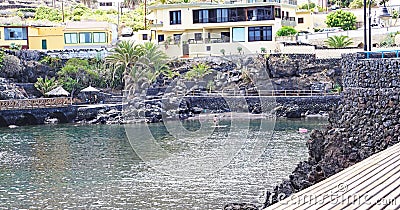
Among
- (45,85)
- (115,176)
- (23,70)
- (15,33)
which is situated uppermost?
(15,33)

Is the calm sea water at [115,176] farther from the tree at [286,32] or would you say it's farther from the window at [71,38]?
the window at [71,38]

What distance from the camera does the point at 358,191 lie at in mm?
11906

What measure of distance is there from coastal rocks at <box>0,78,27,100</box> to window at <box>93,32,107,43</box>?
47.9 feet

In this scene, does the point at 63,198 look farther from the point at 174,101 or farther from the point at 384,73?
the point at 174,101

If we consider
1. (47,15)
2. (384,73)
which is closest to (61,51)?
(47,15)

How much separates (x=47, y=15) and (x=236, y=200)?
83742 mm

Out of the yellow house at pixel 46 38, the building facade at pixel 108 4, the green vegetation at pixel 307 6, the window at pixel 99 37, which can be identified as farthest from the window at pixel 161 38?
the building facade at pixel 108 4

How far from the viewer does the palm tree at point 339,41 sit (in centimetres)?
6506

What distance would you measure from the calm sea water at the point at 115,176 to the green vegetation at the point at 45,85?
14.3 meters

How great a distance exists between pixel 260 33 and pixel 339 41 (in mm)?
8204

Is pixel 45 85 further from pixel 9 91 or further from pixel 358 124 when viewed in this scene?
pixel 358 124

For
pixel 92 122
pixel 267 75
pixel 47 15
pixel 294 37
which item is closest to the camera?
pixel 92 122

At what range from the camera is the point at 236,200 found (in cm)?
2480

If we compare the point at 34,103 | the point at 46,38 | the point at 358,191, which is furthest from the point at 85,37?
the point at 358,191
